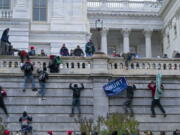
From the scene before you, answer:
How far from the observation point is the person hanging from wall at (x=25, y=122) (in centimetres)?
2550

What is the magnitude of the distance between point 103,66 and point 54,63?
9.45ft

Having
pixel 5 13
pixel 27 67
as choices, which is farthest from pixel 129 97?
pixel 5 13

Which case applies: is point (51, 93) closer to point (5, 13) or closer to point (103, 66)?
point (103, 66)

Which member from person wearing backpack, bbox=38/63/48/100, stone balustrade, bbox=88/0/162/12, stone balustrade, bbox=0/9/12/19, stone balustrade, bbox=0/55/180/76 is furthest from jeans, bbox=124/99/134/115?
stone balustrade, bbox=88/0/162/12

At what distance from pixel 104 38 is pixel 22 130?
3655 centimetres

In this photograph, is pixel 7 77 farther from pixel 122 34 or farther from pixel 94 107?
pixel 122 34

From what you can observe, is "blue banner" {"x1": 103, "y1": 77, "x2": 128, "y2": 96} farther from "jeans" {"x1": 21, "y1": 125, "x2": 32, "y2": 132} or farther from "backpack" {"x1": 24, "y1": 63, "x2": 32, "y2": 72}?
"jeans" {"x1": 21, "y1": 125, "x2": 32, "y2": 132}

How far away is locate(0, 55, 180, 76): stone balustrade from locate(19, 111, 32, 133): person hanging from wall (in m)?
2.80

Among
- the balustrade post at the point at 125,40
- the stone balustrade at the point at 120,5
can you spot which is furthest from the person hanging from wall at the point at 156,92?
the stone balustrade at the point at 120,5

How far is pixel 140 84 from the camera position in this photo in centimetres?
2827

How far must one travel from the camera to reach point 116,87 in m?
27.5

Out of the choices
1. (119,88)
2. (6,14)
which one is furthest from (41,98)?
(6,14)

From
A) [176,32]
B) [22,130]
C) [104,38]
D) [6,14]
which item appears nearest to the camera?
[22,130]

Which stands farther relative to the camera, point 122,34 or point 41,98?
point 122,34
